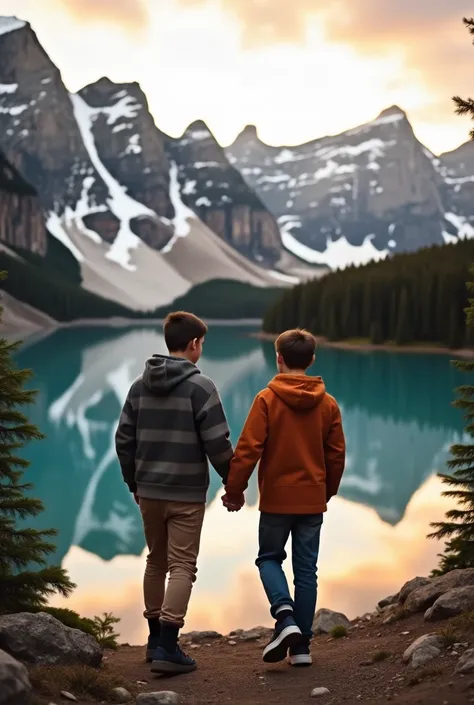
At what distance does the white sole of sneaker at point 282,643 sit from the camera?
22.8 ft

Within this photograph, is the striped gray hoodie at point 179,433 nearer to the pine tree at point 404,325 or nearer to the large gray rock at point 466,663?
the large gray rock at point 466,663

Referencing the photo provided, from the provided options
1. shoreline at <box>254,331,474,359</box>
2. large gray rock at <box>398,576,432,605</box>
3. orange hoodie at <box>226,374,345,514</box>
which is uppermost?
shoreline at <box>254,331,474,359</box>

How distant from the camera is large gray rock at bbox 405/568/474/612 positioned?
872 centimetres

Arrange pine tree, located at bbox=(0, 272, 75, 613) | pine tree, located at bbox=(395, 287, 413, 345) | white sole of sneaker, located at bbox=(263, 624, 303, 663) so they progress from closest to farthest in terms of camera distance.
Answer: white sole of sneaker, located at bbox=(263, 624, 303, 663) → pine tree, located at bbox=(0, 272, 75, 613) → pine tree, located at bbox=(395, 287, 413, 345)

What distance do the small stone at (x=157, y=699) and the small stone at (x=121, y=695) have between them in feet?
0.77

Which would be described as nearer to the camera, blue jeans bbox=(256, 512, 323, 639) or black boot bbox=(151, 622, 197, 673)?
black boot bbox=(151, 622, 197, 673)

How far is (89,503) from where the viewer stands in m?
25.2

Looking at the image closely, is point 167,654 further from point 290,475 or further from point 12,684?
point 12,684

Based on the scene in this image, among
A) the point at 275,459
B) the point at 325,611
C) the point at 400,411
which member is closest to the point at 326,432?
the point at 275,459

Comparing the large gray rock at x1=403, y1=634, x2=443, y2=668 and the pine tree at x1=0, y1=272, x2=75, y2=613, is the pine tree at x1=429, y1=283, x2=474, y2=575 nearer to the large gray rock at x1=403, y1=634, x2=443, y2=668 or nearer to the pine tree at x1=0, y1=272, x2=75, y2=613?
the large gray rock at x1=403, y1=634, x2=443, y2=668

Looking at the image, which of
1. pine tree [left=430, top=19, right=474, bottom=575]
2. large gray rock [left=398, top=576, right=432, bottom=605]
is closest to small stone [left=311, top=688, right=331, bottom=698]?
pine tree [left=430, top=19, right=474, bottom=575]

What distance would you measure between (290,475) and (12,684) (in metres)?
2.77

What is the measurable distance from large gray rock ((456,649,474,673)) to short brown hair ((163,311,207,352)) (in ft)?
9.98

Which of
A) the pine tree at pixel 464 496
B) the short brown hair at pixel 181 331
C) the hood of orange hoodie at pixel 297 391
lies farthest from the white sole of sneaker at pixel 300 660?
the pine tree at pixel 464 496
